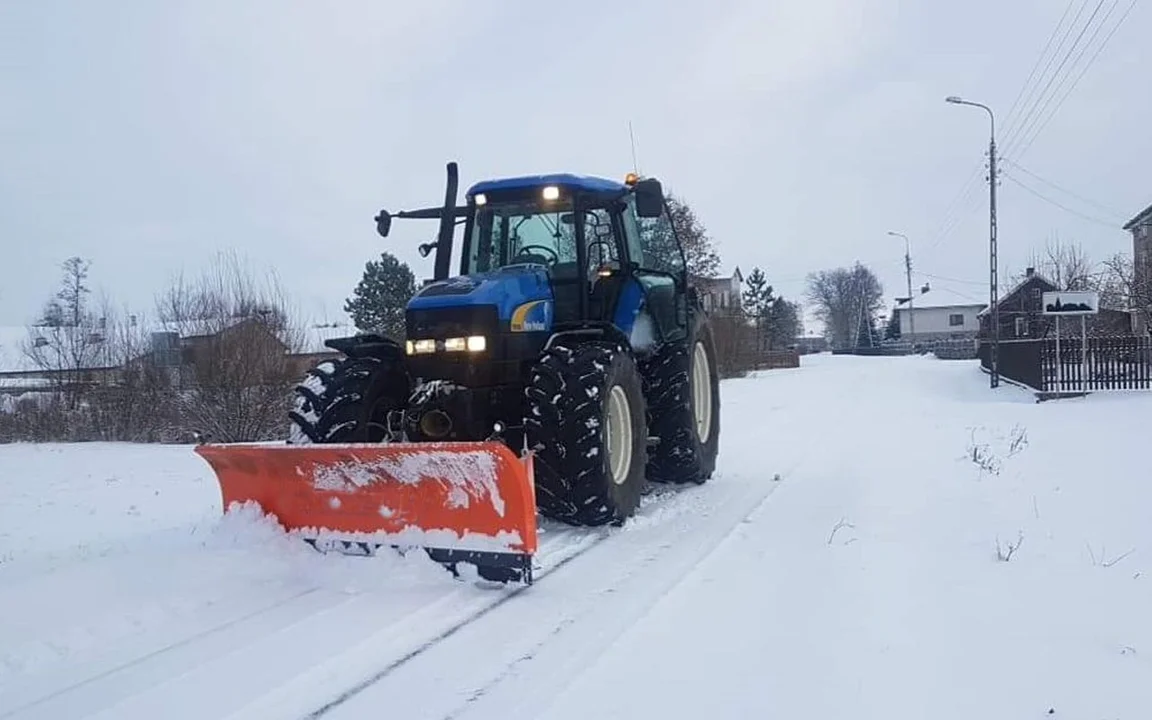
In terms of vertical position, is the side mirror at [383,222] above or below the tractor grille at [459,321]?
above

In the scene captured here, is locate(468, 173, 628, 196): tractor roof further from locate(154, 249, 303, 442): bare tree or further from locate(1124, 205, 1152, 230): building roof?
locate(1124, 205, 1152, 230): building roof

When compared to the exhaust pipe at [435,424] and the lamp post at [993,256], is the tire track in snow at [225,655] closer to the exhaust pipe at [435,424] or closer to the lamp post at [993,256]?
the exhaust pipe at [435,424]

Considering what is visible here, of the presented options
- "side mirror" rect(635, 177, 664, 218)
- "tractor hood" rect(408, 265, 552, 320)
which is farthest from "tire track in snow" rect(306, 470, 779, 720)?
"side mirror" rect(635, 177, 664, 218)

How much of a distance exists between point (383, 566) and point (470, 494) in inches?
23.9

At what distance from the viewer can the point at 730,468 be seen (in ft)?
29.7

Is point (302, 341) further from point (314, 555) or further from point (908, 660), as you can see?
point (908, 660)

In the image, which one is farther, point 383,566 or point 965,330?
point 965,330

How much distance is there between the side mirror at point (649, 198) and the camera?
6.47 meters

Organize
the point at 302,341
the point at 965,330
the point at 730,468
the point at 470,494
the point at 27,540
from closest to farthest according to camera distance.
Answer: the point at 470,494 → the point at 27,540 → the point at 730,468 → the point at 302,341 → the point at 965,330

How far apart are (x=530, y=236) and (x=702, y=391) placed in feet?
9.22

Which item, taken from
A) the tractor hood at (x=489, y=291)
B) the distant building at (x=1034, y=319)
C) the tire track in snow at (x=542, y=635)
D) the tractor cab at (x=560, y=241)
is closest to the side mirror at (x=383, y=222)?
the tractor cab at (x=560, y=241)

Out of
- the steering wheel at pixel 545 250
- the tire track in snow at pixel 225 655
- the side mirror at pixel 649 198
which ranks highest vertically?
the side mirror at pixel 649 198

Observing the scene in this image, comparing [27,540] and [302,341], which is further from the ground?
[302,341]

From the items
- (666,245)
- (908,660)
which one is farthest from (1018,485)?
(908,660)
